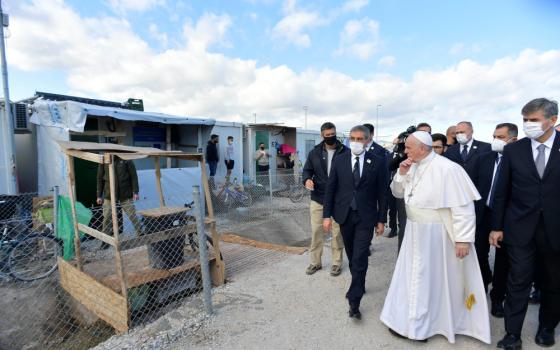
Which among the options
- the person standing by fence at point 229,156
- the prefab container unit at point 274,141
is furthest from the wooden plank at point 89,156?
the prefab container unit at point 274,141

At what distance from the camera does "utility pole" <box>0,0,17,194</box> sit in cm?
699

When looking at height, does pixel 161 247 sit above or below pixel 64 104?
below

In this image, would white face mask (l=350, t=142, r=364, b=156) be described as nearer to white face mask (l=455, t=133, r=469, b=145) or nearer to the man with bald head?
white face mask (l=455, t=133, r=469, b=145)

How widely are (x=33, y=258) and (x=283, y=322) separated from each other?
468 cm

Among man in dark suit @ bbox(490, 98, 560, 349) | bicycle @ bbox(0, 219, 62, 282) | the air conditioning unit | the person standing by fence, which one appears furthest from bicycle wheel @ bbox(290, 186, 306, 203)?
man in dark suit @ bbox(490, 98, 560, 349)

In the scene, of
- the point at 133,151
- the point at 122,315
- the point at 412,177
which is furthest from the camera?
the point at 133,151

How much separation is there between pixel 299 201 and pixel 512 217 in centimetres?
873

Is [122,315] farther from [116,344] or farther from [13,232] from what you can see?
[13,232]

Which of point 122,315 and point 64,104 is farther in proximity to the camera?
point 64,104

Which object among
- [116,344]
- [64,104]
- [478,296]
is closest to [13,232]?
[64,104]

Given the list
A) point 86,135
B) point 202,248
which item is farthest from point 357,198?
point 86,135

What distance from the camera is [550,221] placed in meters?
2.54

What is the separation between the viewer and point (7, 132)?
287 inches

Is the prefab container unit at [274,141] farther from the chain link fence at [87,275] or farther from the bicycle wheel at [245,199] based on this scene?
the chain link fence at [87,275]
